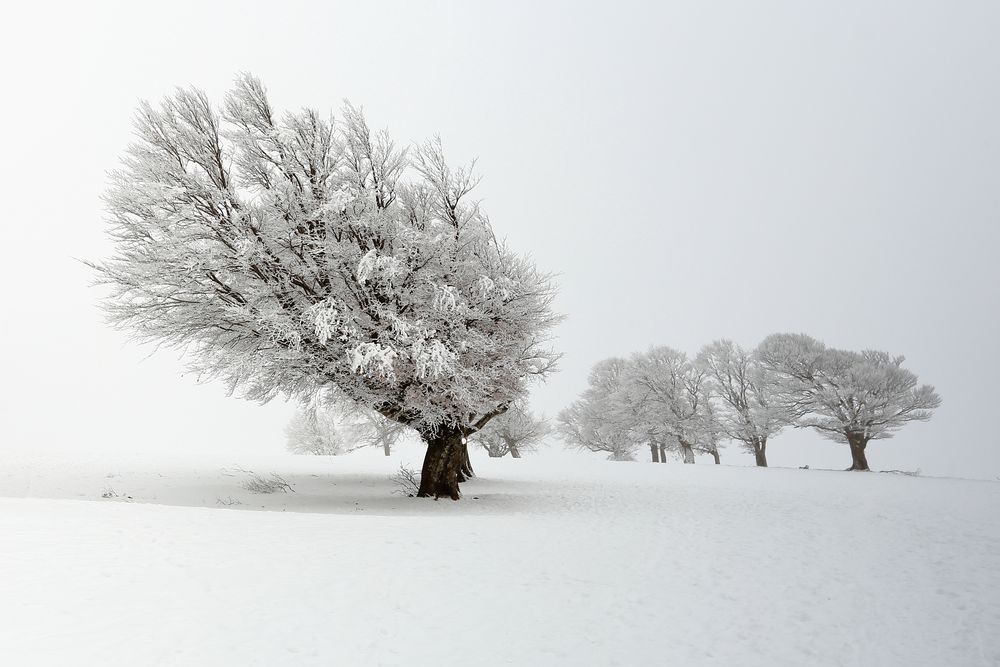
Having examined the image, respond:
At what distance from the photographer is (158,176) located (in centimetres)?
1338

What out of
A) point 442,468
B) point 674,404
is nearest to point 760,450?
point 674,404

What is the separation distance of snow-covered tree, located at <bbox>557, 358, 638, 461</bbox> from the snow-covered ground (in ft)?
97.8

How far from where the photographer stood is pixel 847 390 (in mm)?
28328

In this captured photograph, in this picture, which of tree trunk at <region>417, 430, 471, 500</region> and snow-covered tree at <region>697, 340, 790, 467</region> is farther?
snow-covered tree at <region>697, 340, 790, 467</region>

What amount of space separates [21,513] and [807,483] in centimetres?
2425

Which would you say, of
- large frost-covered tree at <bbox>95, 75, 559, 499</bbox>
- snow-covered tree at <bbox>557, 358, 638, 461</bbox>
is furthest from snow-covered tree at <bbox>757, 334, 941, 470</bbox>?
large frost-covered tree at <bbox>95, 75, 559, 499</bbox>

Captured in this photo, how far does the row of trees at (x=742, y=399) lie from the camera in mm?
28500

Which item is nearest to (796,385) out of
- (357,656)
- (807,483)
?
(807,483)

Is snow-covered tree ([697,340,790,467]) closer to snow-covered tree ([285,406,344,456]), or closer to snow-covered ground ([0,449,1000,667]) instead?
snow-covered ground ([0,449,1000,667])

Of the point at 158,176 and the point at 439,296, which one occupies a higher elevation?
the point at 158,176

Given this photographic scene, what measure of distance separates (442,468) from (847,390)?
80.5 feet

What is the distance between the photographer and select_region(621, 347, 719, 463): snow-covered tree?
123 ft

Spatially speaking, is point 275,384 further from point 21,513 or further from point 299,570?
point 299,570

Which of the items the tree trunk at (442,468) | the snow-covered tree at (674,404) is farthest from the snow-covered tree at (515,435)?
the tree trunk at (442,468)
